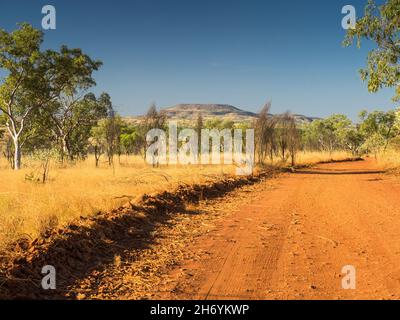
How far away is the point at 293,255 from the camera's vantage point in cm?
597

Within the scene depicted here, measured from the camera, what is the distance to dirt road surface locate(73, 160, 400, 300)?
4.55 m

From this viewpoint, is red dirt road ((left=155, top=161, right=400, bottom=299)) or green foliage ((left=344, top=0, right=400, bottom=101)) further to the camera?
green foliage ((left=344, top=0, right=400, bottom=101))

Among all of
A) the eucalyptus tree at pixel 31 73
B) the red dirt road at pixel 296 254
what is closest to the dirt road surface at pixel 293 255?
the red dirt road at pixel 296 254

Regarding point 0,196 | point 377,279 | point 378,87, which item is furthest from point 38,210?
point 378,87

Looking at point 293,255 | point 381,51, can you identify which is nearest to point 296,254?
point 293,255

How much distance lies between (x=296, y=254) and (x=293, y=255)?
0.28 ft

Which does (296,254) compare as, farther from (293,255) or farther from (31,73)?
(31,73)

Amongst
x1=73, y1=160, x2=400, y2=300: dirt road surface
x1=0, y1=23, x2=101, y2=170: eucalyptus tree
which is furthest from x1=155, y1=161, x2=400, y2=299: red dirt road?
x1=0, y1=23, x2=101, y2=170: eucalyptus tree

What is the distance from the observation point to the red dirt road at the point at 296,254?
4547 mm

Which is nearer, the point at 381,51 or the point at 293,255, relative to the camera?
the point at 293,255

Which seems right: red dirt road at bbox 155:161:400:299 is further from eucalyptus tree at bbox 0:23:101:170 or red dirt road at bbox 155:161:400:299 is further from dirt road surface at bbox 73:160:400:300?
eucalyptus tree at bbox 0:23:101:170

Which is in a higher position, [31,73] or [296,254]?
[31,73]

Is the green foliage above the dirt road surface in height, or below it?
above

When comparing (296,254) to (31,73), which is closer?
(296,254)
